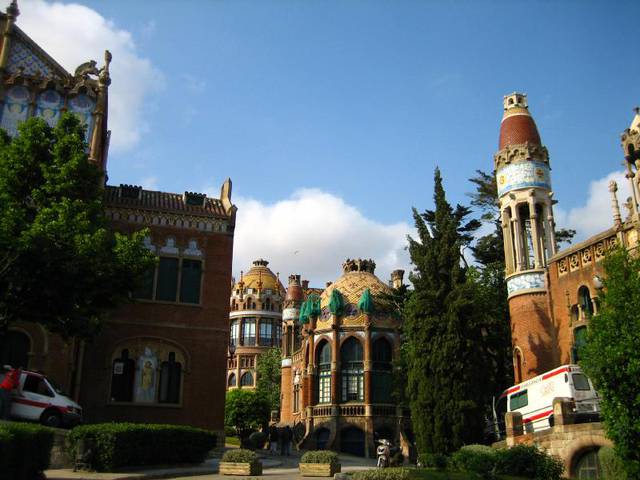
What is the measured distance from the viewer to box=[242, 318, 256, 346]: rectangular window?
84438mm

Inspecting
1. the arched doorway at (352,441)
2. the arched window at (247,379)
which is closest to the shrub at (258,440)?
the arched doorway at (352,441)

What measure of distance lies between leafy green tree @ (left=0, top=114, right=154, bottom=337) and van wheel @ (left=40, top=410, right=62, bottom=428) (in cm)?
273

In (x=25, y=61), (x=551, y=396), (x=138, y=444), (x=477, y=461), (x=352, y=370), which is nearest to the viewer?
(x=477, y=461)

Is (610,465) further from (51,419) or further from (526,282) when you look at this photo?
(51,419)

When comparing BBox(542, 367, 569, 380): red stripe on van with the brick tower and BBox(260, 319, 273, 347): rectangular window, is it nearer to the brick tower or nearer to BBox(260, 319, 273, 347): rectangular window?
the brick tower

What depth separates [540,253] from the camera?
2750cm

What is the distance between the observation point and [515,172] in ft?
93.6

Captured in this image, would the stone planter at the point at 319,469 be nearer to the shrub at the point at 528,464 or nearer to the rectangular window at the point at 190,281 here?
the shrub at the point at 528,464

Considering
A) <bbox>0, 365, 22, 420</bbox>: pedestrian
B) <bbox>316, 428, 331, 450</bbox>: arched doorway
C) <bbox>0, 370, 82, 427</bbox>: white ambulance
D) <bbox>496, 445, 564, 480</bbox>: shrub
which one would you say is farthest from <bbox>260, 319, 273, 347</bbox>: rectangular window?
<bbox>496, 445, 564, 480</bbox>: shrub

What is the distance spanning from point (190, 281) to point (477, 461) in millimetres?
15555

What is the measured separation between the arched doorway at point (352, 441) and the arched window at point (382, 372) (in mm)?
2465

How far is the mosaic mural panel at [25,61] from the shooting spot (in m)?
27.6

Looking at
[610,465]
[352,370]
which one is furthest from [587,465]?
[352,370]

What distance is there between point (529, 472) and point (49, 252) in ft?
44.2
